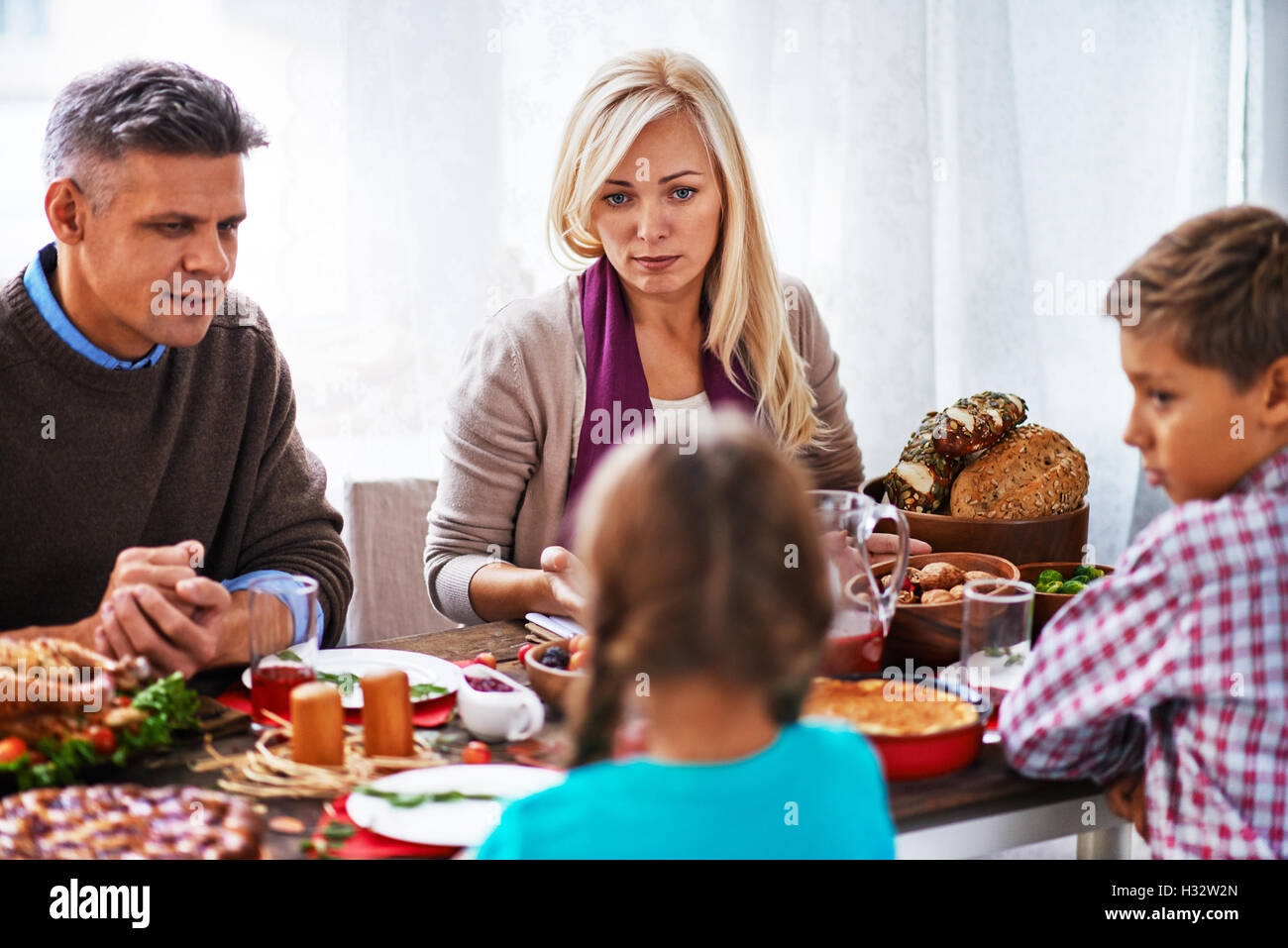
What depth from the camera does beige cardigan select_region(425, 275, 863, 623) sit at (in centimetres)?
220

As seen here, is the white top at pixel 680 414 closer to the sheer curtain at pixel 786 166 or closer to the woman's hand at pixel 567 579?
the woman's hand at pixel 567 579

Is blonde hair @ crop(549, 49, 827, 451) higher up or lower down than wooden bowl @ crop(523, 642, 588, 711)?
higher up

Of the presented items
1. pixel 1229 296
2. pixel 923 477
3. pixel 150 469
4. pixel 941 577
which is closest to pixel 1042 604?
pixel 941 577

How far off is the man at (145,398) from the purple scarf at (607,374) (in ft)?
1.57

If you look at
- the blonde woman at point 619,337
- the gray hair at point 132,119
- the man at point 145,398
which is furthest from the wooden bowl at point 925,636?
the gray hair at point 132,119

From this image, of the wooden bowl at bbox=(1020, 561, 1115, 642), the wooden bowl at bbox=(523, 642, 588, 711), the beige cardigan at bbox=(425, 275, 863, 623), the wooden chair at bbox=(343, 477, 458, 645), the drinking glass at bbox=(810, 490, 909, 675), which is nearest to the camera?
the wooden bowl at bbox=(523, 642, 588, 711)

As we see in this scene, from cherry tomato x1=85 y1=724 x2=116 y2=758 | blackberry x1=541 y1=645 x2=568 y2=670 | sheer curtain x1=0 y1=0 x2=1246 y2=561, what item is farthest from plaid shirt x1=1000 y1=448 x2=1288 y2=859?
sheer curtain x1=0 y1=0 x2=1246 y2=561

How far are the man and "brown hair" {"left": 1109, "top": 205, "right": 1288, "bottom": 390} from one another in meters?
1.15

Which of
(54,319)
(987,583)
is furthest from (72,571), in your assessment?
(987,583)

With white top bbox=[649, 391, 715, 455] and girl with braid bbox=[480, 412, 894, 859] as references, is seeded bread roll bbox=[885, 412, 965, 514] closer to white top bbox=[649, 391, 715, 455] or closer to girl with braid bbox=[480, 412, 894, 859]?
white top bbox=[649, 391, 715, 455]

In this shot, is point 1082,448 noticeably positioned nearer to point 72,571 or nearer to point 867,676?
point 867,676

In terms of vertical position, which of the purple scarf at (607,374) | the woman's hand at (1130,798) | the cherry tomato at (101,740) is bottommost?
the woman's hand at (1130,798)

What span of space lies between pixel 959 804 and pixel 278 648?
0.81 m

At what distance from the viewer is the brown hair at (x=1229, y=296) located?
46.6 inches
